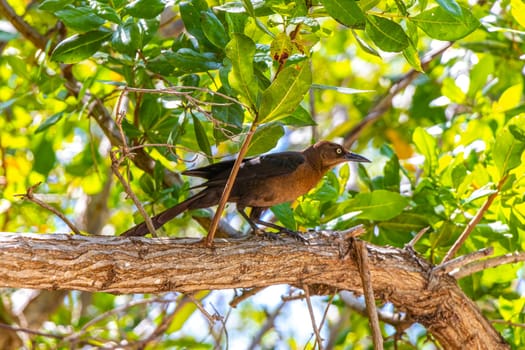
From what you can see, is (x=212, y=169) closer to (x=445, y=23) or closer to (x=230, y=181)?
(x=230, y=181)

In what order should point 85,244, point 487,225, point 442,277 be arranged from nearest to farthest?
1. point 85,244
2. point 442,277
3. point 487,225

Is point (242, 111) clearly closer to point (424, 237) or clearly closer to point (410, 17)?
point (410, 17)

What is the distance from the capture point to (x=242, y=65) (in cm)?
267

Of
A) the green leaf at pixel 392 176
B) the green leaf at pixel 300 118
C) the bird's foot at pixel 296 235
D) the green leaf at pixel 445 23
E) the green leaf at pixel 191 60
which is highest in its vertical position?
the green leaf at pixel 191 60

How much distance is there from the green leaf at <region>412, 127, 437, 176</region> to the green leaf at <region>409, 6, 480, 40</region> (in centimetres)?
136

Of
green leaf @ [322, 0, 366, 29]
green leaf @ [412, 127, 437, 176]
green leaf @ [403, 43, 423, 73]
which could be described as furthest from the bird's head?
green leaf @ [322, 0, 366, 29]

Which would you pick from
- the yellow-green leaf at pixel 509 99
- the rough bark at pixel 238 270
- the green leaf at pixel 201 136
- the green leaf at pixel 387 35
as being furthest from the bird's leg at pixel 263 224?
the yellow-green leaf at pixel 509 99

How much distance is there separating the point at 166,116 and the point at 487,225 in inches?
72.4

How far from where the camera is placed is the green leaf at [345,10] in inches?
107

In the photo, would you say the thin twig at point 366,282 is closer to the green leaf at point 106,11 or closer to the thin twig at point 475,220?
the thin twig at point 475,220

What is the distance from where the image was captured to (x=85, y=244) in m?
2.90

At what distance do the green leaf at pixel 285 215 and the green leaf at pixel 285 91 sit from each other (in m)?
1.46

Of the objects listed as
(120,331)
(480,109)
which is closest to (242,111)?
(480,109)

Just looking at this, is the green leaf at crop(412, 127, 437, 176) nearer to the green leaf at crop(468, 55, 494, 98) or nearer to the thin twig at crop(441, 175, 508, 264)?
the thin twig at crop(441, 175, 508, 264)
